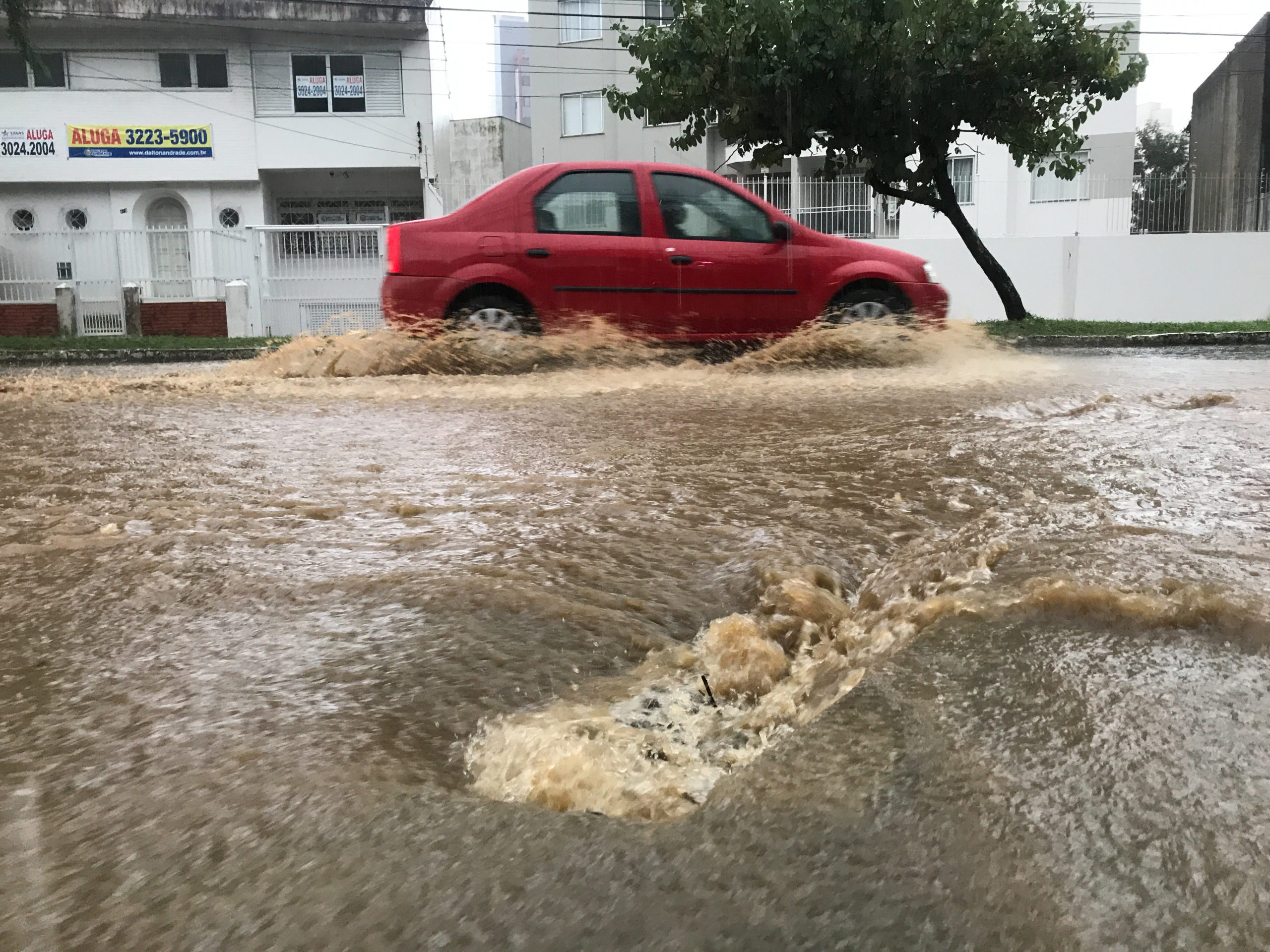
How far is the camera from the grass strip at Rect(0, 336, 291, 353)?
12828 mm

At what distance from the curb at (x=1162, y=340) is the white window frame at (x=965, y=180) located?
46.8 ft

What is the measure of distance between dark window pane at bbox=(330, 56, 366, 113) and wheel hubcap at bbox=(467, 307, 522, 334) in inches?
794

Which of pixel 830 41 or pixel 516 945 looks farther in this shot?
pixel 830 41

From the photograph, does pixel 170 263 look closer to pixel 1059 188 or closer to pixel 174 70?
pixel 174 70

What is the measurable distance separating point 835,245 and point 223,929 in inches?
295

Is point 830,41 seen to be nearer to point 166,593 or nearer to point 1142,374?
point 1142,374

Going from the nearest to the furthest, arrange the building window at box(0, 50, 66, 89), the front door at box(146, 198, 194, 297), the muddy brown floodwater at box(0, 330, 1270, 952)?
the muddy brown floodwater at box(0, 330, 1270, 952) → the front door at box(146, 198, 194, 297) → the building window at box(0, 50, 66, 89)

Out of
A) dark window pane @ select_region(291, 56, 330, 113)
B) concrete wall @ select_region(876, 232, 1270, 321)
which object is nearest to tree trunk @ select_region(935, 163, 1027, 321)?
concrete wall @ select_region(876, 232, 1270, 321)

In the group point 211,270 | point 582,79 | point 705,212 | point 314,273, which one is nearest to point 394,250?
point 705,212

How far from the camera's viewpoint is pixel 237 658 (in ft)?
6.05

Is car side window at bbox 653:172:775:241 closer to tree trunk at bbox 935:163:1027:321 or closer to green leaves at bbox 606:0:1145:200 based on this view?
green leaves at bbox 606:0:1145:200

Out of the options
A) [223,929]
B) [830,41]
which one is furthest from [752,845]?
[830,41]

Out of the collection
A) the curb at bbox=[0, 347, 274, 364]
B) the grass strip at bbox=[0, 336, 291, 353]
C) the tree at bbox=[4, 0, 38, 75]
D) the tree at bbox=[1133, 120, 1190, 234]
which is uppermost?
the tree at bbox=[4, 0, 38, 75]

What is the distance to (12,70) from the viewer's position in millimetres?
24719
